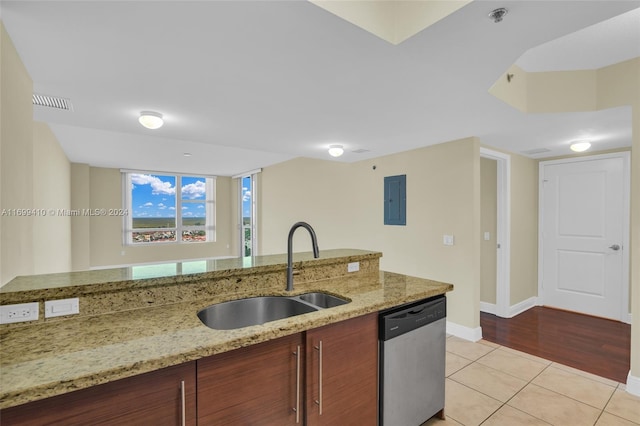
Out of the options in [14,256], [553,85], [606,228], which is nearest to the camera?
[14,256]

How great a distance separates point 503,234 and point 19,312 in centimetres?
471

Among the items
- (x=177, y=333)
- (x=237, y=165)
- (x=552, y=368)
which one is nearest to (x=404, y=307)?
(x=177, y=333)

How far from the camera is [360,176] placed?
16.3 feet

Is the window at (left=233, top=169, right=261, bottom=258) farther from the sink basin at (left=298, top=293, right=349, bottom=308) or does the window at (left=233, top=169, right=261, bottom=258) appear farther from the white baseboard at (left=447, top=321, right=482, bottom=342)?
the sink basin at (left=298, top=293, right=349, bottom=308)

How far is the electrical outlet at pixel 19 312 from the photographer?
4.23 feet

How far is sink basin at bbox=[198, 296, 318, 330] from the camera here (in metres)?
1.69

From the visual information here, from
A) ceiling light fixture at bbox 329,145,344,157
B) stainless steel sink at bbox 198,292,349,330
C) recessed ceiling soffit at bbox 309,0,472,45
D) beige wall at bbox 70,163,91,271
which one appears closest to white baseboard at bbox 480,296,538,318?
ceiling light fixture at bbox 329,145,344,157

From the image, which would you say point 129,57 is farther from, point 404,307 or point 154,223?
point 154,223

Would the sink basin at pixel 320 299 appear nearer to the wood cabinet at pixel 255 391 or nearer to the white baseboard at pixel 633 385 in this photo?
the wood cabinet at pixel 255 391

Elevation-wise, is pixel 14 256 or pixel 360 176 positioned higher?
pixel 360 176

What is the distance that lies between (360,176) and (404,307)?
11.1 ft

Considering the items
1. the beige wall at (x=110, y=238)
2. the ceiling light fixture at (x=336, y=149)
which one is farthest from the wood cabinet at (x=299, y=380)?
the beige wall at (x=110, y=238)

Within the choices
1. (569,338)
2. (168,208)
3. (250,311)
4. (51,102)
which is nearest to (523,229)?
(569,338)

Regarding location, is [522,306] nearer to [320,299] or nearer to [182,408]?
[320,299]
